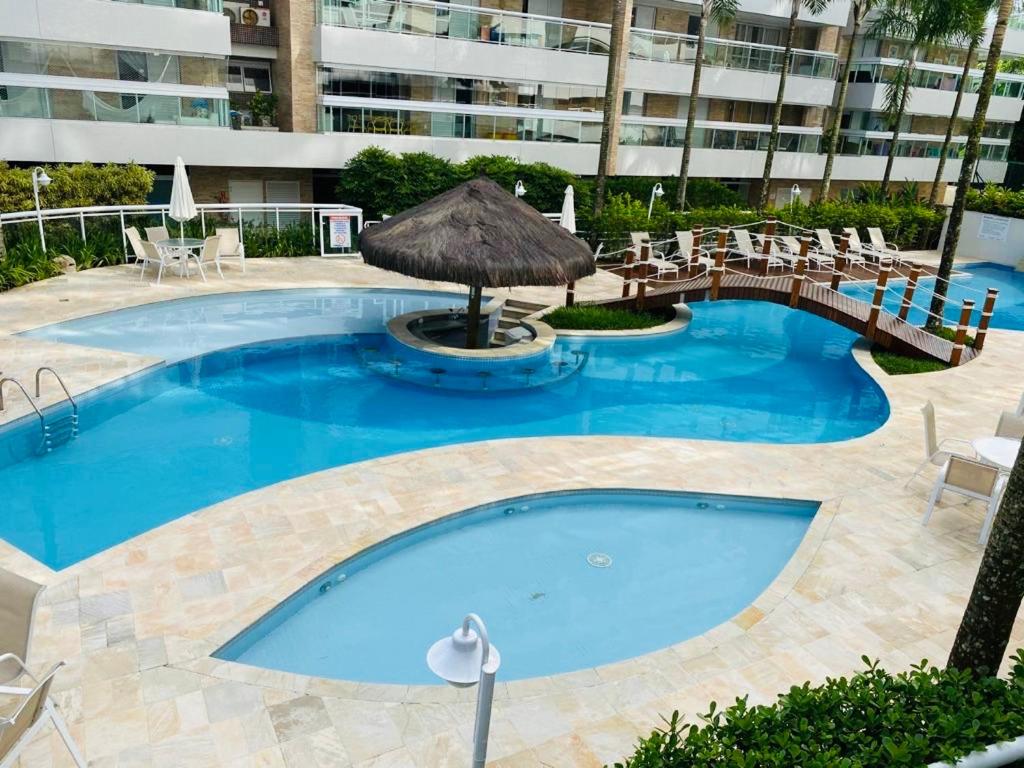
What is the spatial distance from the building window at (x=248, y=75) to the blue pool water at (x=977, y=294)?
69.8 ft

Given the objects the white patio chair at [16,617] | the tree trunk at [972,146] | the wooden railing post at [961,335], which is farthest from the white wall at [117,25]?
the white patio chair at [16,617]

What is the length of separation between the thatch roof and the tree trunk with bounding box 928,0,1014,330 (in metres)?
8.00

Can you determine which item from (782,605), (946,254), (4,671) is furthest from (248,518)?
(946,254)

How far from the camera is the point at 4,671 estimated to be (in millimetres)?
5000

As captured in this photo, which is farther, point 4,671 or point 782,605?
point 782,605

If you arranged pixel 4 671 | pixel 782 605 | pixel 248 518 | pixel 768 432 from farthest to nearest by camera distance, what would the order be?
pixel 768 432 → pixel 248 518 → pixel 782 605 → pixel 4 671

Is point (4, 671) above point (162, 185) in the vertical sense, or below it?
below

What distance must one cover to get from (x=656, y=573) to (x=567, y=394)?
5.73 meters

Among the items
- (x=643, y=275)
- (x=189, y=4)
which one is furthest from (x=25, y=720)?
(x=189, y=4)

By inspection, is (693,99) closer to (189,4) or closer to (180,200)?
(189,4)

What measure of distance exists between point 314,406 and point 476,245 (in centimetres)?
397

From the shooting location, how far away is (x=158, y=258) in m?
17.2

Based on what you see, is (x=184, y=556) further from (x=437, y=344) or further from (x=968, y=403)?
(x=968, y=403)

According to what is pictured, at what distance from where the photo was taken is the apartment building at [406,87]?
22000 millimetres
